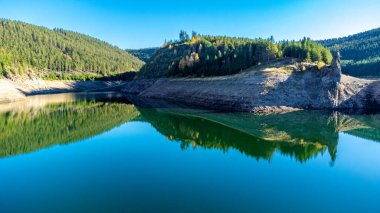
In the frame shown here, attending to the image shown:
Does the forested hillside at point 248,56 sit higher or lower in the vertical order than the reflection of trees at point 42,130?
higher

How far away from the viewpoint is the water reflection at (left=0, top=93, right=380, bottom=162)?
29647 mm

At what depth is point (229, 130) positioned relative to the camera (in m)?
38.3

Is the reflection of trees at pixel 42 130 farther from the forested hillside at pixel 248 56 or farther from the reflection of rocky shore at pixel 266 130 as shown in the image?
the forested hillside at pixel 248 56

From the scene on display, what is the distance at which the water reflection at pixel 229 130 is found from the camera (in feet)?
97.3

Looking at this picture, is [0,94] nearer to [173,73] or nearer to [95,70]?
[173,73]

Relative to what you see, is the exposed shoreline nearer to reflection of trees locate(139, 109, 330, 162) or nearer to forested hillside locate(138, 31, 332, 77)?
forested hillside locate(138, 31, 332, 77)

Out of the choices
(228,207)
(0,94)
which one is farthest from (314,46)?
(0,94)

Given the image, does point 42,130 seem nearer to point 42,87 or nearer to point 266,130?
point 266,130

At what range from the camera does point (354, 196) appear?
16750mm

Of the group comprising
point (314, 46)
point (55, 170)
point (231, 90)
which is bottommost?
point (55, 170)

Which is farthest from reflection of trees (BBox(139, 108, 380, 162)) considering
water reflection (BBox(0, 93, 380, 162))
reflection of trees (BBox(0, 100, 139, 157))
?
reflection of trees (BBox(0, 100, 139, 157))

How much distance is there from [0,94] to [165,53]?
258ft

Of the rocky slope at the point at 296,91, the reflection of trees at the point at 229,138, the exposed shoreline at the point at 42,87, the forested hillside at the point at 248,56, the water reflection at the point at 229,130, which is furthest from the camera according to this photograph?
the exposed shoreline at the point at 42,87

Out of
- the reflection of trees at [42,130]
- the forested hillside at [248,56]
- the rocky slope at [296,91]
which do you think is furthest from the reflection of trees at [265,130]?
the forested hillside at [248,56]
